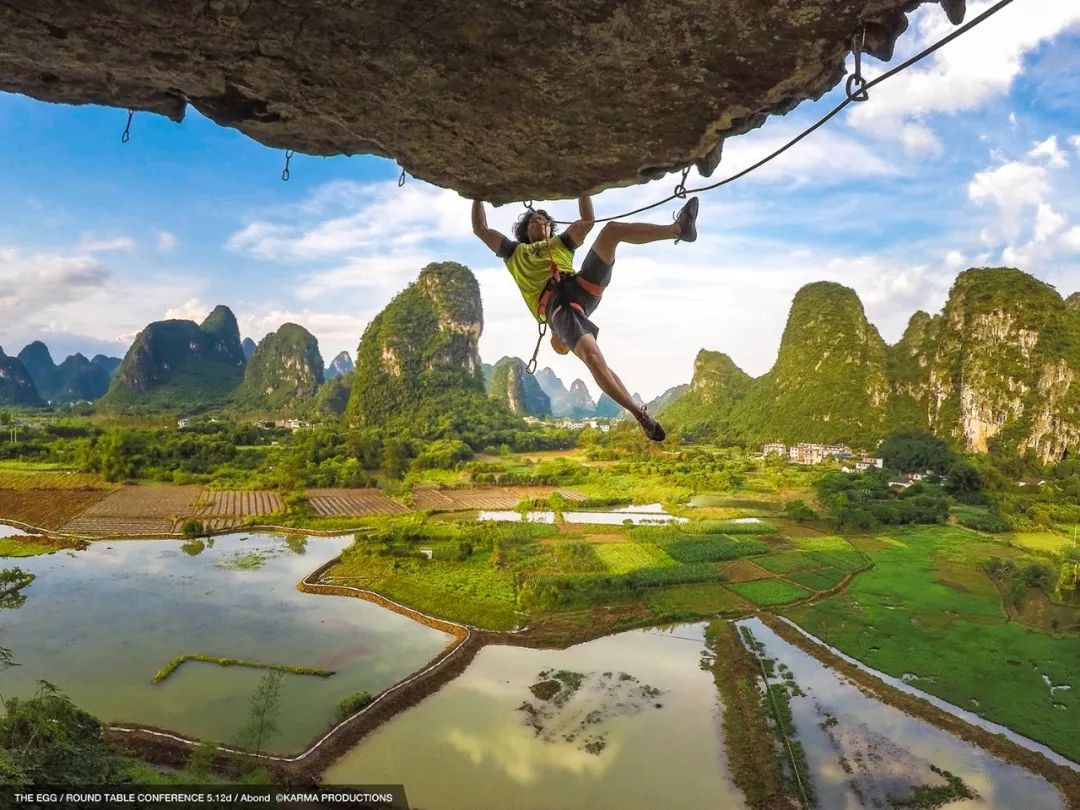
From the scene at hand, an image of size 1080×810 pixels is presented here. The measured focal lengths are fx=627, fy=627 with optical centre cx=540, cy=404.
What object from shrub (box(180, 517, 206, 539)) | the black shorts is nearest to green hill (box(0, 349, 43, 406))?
shrub (box(180, 517, 206, 539))

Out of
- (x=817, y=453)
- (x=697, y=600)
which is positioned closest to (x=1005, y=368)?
(x=817, y=453)

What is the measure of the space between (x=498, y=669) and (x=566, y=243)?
9.46 metres

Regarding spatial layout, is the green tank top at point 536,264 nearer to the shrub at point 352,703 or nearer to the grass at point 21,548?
the shrub at point 352,703

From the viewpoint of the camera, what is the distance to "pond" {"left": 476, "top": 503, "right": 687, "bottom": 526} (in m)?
22.8

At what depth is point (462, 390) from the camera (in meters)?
49.4

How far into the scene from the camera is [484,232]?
3.14 metres

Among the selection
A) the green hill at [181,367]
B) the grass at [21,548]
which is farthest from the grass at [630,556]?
the green hill at [181,367]

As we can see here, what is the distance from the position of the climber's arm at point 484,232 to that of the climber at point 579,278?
0.17 m

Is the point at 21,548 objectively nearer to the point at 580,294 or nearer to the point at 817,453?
the point at 580,294

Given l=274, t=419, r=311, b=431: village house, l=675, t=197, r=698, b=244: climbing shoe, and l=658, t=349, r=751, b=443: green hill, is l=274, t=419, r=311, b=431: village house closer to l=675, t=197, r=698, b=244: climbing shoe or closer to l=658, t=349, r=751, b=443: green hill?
l=658, t=349, r=751, b=443: green hill

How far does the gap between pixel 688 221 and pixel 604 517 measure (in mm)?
22362

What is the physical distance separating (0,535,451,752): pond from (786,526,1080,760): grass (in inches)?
324

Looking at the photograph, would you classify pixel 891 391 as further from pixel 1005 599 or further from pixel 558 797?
pixel 558 797

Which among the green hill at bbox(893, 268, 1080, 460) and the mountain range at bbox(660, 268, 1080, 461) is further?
the mountain range at bbox(660, 268, 1080, 461)
